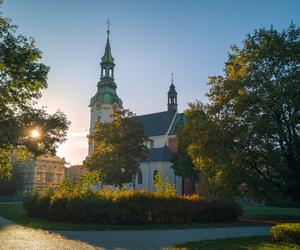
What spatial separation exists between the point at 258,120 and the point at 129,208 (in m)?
9.05

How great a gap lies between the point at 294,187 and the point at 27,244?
61.2 feet

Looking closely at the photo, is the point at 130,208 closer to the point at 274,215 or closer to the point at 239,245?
the point at 239,245

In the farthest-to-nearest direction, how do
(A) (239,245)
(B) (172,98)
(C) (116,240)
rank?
(B) (172,98) → (C) (116,240) → (A) (239,245)

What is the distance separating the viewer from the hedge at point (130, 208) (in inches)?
909

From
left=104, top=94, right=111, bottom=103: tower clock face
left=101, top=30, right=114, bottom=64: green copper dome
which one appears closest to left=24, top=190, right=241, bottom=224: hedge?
left=104, top=94, right=111, bottom=103: tower clock face

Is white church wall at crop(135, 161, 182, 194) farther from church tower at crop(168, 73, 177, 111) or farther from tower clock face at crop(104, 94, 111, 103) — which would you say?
tower clock face at crop(104, 94, 111, 103)

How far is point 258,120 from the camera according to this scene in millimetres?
23641

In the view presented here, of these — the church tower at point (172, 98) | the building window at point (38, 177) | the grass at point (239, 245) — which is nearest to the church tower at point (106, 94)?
the church tower at point (172, 98)

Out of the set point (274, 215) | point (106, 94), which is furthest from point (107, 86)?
point (274, 215)

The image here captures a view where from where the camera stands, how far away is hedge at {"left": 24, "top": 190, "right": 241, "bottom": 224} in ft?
75.8

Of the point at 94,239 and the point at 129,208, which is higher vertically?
the point at 129,208

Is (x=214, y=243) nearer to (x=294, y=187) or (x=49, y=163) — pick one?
(x=294, y=187)

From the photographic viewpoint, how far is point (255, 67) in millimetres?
25953

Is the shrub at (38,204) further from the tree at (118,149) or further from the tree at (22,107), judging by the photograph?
the tree at (118,149)
